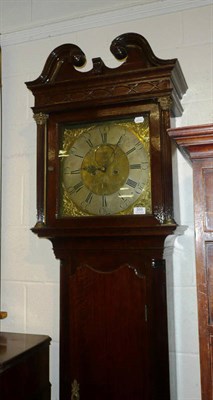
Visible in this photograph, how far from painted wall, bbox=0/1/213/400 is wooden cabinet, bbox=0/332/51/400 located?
2.8 inches

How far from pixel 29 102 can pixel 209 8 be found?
871 millimetres

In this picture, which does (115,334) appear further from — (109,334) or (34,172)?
(34,172)

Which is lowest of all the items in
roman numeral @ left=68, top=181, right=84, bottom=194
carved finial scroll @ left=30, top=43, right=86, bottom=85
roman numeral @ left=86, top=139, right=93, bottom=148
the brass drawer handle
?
the brass drawer handle

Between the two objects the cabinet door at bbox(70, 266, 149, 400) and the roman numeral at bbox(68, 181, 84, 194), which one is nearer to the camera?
the cabinet door at bbox(70, 266, 149, 400)

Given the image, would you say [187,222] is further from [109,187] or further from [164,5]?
[164,5]

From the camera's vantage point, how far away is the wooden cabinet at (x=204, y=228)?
0.99 metres

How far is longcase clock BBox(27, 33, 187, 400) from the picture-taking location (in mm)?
1279

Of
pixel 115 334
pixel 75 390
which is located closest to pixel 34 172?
pixel 115 334

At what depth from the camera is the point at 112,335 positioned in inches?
52.0

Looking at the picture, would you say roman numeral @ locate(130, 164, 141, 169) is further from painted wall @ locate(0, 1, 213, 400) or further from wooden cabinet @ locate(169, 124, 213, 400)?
wooden cabinet @ locate(169, 124, 213, 400)

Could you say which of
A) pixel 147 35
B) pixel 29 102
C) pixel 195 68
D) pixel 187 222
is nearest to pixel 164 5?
pixel 147 35

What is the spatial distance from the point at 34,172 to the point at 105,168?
469mm

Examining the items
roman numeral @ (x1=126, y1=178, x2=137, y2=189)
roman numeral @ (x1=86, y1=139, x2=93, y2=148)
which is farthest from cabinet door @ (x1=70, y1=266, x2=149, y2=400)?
roman numeral @ (x1=86, y1=139, x2=93, y2=148)

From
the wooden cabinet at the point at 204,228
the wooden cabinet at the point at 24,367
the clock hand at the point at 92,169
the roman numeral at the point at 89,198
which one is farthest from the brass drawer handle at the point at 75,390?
the clock hand at the point at 92,169
